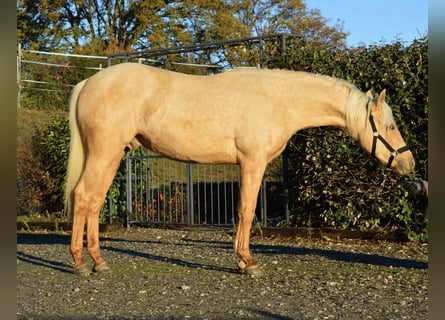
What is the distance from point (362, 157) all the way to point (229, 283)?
412 cm

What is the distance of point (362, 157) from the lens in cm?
923

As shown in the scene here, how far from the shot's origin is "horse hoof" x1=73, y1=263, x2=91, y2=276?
255 inches

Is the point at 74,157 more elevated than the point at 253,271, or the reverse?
the point at 74,157

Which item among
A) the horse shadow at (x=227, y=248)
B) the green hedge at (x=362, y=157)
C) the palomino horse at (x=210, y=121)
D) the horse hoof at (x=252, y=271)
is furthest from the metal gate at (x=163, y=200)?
the horse hoof at (x=252, y=271)

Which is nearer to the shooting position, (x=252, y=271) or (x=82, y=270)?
(x=252, y=271)

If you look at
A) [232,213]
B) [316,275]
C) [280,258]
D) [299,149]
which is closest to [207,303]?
[316,275]

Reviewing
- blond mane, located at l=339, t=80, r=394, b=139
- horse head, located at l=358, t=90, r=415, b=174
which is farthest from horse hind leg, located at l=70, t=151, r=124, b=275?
horse head, located at l=358, t=90, r=415, b=174

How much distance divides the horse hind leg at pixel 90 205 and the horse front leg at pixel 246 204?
140cm

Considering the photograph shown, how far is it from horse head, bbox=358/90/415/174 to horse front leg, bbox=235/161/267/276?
1197mm

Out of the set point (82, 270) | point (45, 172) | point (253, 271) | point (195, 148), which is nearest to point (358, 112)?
point (195, 148)

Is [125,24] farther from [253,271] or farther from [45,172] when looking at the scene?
[253,271]

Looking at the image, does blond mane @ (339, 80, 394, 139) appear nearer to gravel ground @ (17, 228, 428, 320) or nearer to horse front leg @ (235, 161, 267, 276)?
horse front leg @ (235, 161, 267, 276)

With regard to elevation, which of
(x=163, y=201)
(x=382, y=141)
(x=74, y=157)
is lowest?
(x=163, y=201)

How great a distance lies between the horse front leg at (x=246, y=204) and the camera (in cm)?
634
